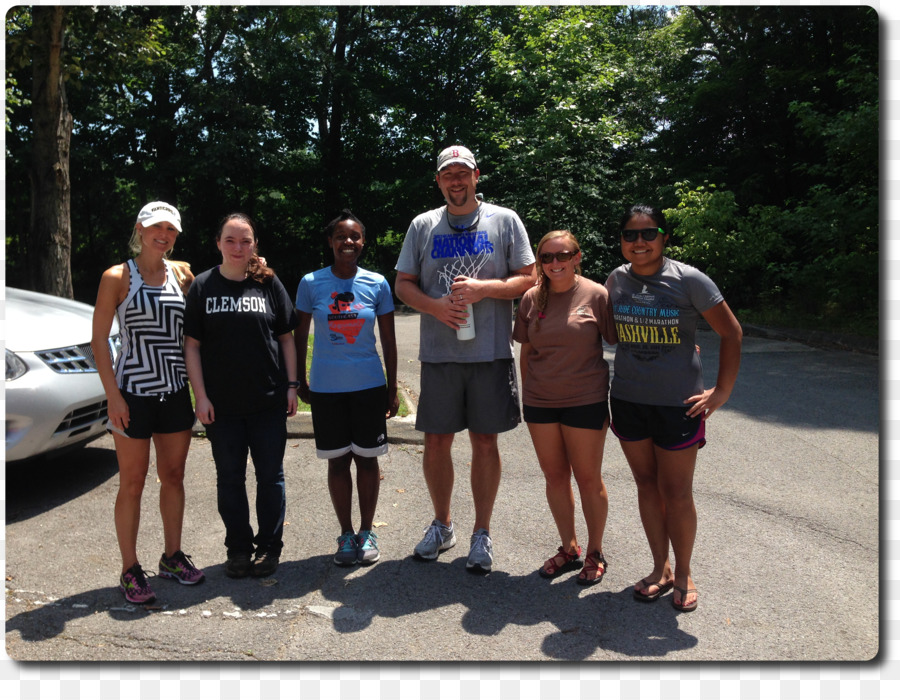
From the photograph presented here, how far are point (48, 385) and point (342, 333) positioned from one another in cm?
213

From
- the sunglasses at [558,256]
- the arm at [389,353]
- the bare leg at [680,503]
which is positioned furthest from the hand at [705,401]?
the arm at [389,353]

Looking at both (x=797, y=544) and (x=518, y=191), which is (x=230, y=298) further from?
(x=518, y=191)

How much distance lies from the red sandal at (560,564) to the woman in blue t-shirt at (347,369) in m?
0.93

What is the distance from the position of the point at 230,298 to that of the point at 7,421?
185 centimetres

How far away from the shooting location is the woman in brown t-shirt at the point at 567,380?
374 cm

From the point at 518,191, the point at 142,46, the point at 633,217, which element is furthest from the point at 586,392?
the point at 518,191

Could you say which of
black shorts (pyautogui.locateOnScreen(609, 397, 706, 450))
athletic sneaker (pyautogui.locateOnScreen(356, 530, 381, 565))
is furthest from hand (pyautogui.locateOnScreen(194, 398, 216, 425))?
black shorts (pyautogui.locateOnScreen(609, 397, 706, 450))

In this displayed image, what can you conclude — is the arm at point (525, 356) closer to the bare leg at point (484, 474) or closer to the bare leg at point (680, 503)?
the bare leg at point (484, 474)

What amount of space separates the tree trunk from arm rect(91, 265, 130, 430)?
679cm

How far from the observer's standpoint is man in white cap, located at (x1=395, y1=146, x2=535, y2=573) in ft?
Result: 13.3

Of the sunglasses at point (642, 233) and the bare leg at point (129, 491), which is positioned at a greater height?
the sunglasses at point (642, 233)

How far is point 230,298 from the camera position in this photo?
152 inches

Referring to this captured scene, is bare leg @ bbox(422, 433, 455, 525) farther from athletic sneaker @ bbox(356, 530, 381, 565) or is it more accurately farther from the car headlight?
the car headlight

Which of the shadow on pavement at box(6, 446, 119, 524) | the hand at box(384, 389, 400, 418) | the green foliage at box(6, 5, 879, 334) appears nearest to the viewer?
the hand at box(384, 389, 400, 418)
